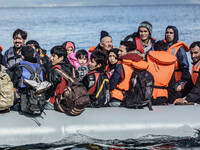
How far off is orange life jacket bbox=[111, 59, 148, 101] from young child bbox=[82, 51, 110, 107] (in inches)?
5.9

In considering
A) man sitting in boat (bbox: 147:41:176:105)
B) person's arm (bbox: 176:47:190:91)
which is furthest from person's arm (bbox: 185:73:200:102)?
person's arm (bbox: 176:47:190:91)

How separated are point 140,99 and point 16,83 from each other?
5.71ft

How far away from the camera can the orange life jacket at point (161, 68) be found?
16.3 ft

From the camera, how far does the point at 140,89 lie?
477cm

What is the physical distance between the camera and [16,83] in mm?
4645

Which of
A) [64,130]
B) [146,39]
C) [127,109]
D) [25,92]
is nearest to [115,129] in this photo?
[127,109]

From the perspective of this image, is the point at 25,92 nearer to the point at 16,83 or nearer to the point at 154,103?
the point at 16,83

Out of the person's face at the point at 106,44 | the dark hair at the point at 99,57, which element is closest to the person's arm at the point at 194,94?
the dark hair at the point at 99,57

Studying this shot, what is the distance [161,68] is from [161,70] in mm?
30

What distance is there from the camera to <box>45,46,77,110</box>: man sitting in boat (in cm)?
467

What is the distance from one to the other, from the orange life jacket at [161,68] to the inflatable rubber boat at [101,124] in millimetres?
354

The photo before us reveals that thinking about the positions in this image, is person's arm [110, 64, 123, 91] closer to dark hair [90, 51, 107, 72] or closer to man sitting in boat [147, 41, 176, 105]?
dark hair [90, 51, 107, 72]

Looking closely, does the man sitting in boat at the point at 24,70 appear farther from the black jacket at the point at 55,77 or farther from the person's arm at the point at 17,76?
the black jacket at the point at 55,77

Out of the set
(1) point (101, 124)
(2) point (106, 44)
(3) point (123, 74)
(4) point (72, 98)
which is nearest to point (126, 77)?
(3) point (123, 74)
